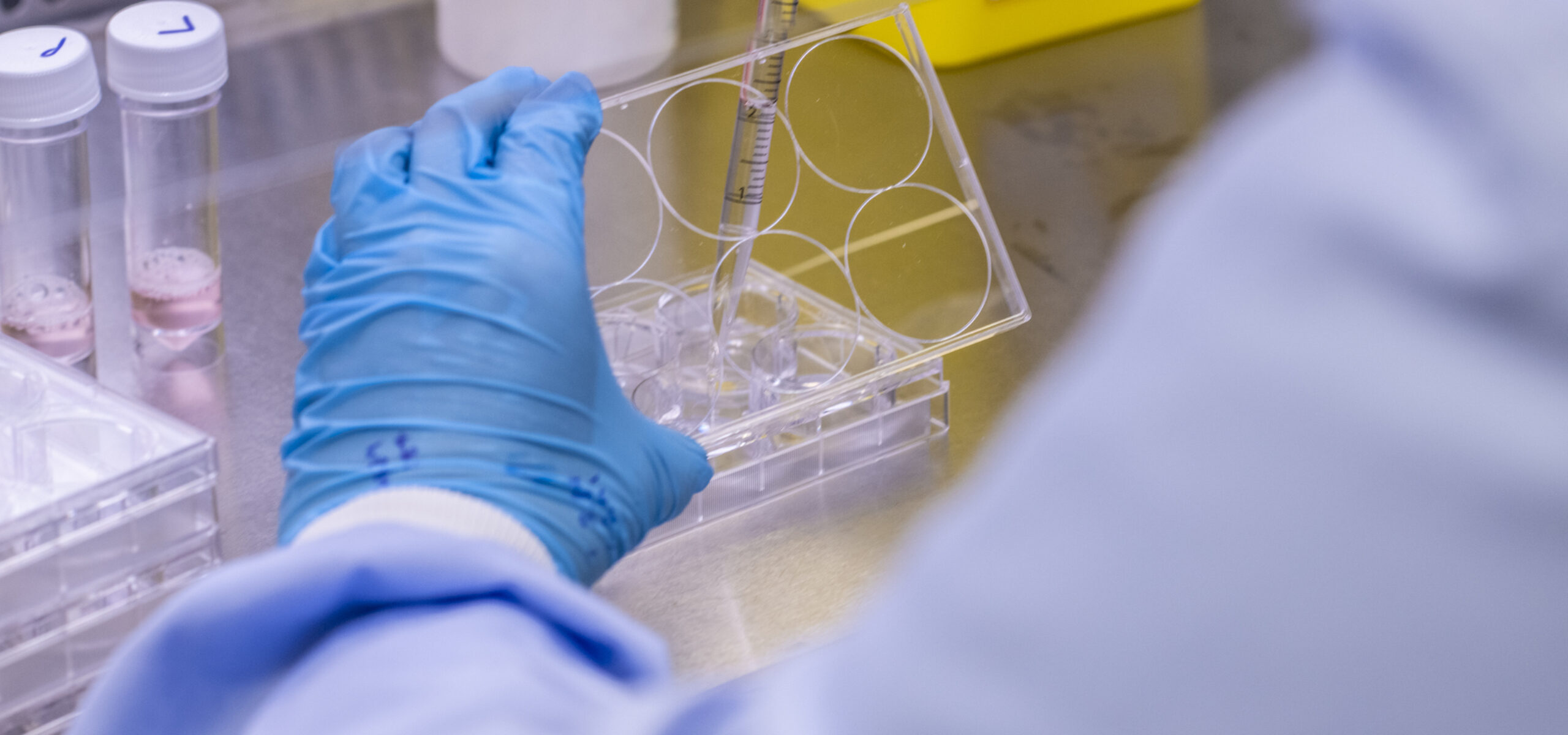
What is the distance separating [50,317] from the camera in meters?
0.91

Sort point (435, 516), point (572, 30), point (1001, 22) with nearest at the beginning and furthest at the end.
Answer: point (435, 516)
point (572, 30)
point (1001, 22)

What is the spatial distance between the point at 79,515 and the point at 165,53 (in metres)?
0.30

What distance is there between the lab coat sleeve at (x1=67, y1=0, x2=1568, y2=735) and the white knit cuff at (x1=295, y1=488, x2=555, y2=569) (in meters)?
0.40

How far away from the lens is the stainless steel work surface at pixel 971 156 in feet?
2.89

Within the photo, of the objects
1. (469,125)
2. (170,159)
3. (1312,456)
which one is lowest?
(170,159)

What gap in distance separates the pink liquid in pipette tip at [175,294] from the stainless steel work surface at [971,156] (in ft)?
0.10

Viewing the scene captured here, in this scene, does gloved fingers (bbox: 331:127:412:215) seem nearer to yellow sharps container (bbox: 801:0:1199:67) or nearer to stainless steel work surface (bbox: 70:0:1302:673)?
stainless steel work surface (bbox: 70:0:1302:673)

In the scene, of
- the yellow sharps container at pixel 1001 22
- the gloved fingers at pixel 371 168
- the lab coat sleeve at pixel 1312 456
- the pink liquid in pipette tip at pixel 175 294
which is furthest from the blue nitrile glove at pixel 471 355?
the yellow sharps container at pixel 1001 22

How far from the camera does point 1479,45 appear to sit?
0.76 ft

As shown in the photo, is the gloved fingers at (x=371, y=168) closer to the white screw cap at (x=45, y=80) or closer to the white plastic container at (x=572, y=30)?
the white screw cap at (x=45, y=80)

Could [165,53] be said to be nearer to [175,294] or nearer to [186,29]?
[186,29]

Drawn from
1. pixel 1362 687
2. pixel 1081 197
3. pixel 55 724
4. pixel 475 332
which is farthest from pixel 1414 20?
pixel 1081 197

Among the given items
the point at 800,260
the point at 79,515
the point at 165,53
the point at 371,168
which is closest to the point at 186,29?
the point at 165,53

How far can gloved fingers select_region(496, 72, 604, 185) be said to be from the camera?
0.82 m
